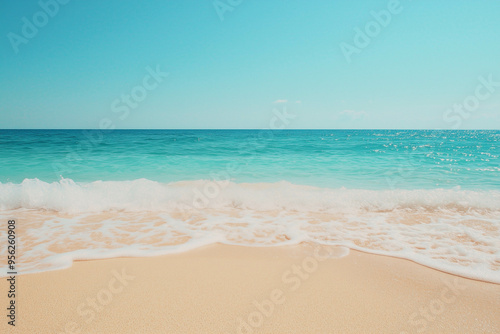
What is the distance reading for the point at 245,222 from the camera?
5.54 metres

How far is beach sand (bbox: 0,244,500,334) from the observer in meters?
2.31

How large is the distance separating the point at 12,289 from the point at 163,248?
1808mm

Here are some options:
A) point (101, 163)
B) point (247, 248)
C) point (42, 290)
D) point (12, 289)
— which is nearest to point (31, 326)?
point (42, 290)

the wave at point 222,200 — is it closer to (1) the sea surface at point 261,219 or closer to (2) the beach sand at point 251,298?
(1) the sea surface at point 261,219

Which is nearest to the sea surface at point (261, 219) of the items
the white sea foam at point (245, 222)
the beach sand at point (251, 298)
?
the white sea foam at point (245, 222)

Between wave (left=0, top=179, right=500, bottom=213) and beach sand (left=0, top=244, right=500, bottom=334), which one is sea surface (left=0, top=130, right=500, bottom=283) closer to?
wave (left=0, top=179, right=500, bottom=213)

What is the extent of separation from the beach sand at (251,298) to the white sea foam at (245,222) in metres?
0.54

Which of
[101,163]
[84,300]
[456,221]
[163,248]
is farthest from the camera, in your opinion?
[101,163]

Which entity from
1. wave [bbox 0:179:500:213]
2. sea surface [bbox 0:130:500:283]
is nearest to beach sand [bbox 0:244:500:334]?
sea surface [bbox 0:130:500:283]

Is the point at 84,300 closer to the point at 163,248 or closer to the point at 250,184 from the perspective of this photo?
the point at 163,248

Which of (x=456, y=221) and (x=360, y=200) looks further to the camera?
(x=360, y=200)

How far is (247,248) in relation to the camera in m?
4.11

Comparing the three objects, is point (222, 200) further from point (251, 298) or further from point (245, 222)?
point (251, 298)

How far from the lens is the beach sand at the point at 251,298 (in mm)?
2307
